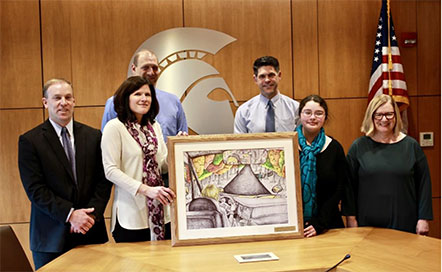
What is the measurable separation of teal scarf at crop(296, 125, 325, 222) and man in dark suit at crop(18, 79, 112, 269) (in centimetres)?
115

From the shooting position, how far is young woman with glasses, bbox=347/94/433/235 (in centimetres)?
294

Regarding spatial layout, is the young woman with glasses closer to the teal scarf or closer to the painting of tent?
the teal scarf

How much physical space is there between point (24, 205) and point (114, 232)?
232 cm

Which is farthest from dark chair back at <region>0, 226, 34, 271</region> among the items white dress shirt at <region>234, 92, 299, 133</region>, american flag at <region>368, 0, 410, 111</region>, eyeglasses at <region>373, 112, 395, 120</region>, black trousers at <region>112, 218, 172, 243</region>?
american flag at <region>368, 0, 410, 111</region>

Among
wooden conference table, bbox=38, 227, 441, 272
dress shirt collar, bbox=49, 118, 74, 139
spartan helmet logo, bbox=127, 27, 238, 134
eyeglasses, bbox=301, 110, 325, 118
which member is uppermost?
spartan helmet logo, bbox=127, 27, 238, 134

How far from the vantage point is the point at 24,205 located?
461 cm

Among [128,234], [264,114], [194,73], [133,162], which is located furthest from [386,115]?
A: [194,73]

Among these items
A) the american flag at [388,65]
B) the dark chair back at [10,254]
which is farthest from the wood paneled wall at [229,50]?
the dark chair back at [10,254]

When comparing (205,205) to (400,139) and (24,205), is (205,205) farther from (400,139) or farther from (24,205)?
(24,205)

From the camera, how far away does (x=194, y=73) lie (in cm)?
467

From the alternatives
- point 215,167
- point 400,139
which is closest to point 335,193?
point 400,139

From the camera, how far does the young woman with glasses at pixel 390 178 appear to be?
2941 millimetres

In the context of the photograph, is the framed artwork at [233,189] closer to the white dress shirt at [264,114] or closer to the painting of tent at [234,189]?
the painting of tent at [234,189]

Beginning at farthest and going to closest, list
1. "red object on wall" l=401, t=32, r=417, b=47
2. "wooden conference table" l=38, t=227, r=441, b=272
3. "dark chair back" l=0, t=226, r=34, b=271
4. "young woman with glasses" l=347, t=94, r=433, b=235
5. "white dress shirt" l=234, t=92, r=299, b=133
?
"red object on wall" l=401, t=32, r=417, b=47
"white dress shirt" l=234, t=92, r=299, b=133
"young woman with glasses" l=347, t=94, r=433, b=235
"dark chair back" l=0, t=226, r=34, b=271
"wooden conference table" l=38, t=227, r=441, b=272
